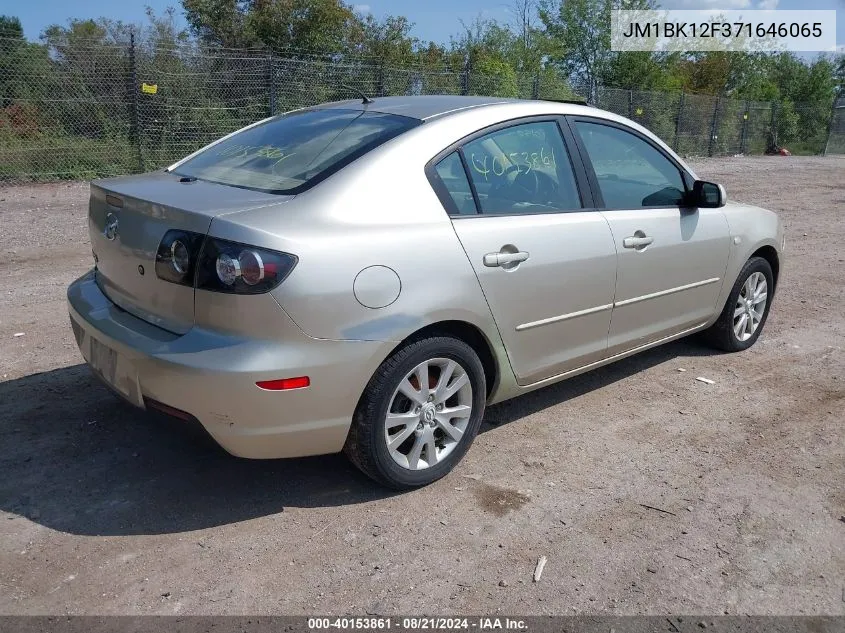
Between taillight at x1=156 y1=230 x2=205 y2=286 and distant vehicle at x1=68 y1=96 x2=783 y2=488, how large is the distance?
0.01 m

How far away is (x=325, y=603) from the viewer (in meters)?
2.69

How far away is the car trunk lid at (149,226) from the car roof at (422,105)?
0.92 metres

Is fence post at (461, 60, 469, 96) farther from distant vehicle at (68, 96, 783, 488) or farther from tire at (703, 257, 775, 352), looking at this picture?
distant vehicle at (68, 96, 783, 488)

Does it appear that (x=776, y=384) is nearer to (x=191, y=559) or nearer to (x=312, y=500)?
(x=312, y=500)

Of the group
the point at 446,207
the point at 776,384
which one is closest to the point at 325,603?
the point at 446,207

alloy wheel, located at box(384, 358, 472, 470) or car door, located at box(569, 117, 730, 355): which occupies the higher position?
car door, located at box(569, 117, 730, 355)

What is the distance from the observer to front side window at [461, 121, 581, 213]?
11.8 ft

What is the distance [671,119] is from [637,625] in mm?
24890

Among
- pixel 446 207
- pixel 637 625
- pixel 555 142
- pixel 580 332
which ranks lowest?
pixel 637 625

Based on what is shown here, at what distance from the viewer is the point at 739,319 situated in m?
5.35

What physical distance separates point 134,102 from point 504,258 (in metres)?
11.4

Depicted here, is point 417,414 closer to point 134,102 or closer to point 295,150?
point 295,150

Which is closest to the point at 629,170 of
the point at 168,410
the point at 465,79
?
the point at 168,410

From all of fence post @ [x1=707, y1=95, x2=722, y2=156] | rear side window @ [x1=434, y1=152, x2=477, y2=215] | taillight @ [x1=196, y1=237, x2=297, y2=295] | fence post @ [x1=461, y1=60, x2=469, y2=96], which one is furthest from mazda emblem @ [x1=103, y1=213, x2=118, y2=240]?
fence post @ [x1=707, y1=95, x2=722, y2=156]
